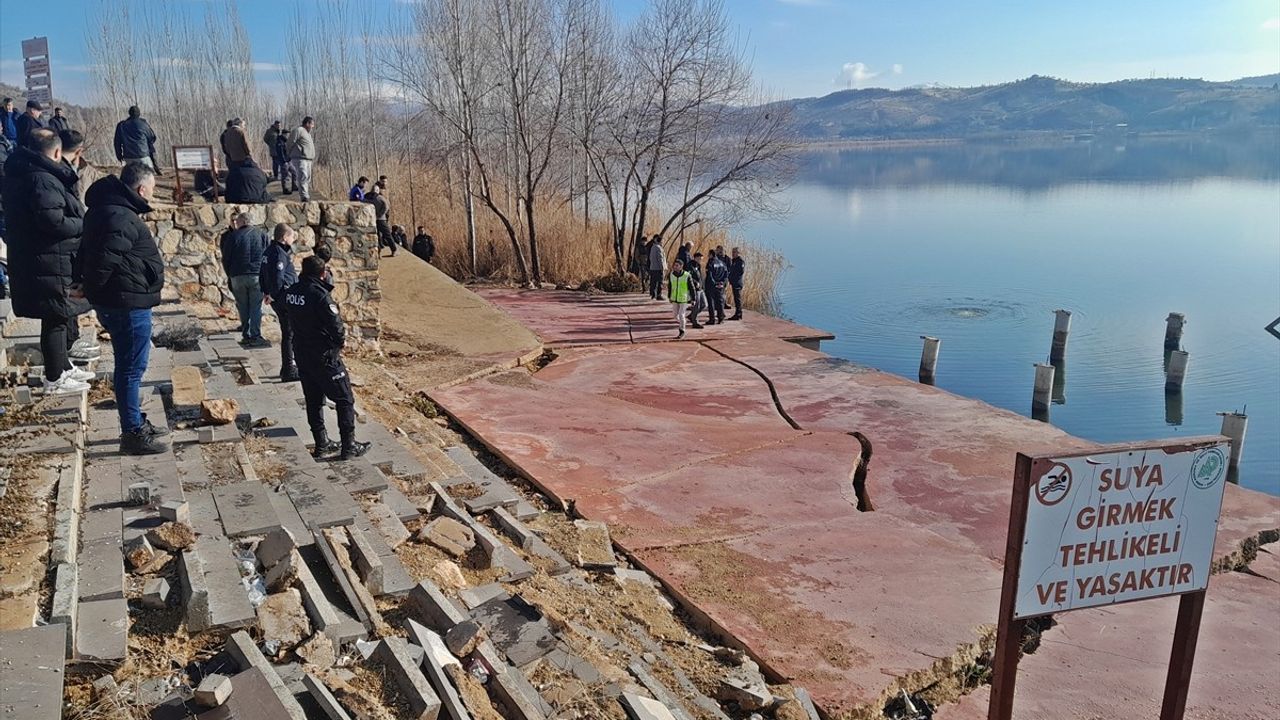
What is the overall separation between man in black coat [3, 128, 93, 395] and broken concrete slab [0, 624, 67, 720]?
3.18 metres

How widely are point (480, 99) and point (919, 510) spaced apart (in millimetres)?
20012

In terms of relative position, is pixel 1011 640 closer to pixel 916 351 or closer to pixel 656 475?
pixel 656 475

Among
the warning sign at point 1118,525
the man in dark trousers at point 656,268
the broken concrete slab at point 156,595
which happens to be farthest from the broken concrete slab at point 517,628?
the man in dark trousers at point 656,268

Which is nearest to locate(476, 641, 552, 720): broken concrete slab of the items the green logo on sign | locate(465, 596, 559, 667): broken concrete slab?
locate(465, 596, 559, 667): broken concrete slab

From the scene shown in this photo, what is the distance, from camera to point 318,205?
11.3m

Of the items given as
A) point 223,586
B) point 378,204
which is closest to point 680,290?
point 378,204

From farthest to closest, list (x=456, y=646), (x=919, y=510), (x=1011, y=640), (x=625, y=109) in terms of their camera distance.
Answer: (x=625, y=109), (x=919, y=510), (x=456, y=646), (x=1011, y=640)

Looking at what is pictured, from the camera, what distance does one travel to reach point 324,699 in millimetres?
3275

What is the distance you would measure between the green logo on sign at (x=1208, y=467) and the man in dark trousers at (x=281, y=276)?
6.91 m

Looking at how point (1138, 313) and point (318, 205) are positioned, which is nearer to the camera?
point (318, 205)

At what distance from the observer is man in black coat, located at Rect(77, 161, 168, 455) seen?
498 centimetres

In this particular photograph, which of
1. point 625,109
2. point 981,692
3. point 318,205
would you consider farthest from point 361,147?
point 981,692

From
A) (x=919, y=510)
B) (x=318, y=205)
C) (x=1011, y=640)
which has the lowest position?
(x=919, y=510)

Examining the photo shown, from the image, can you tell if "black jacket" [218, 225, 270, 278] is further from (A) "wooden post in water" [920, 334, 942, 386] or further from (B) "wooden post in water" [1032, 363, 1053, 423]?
(B) "wooden post in water" [1032, 363, 1053, 423]
